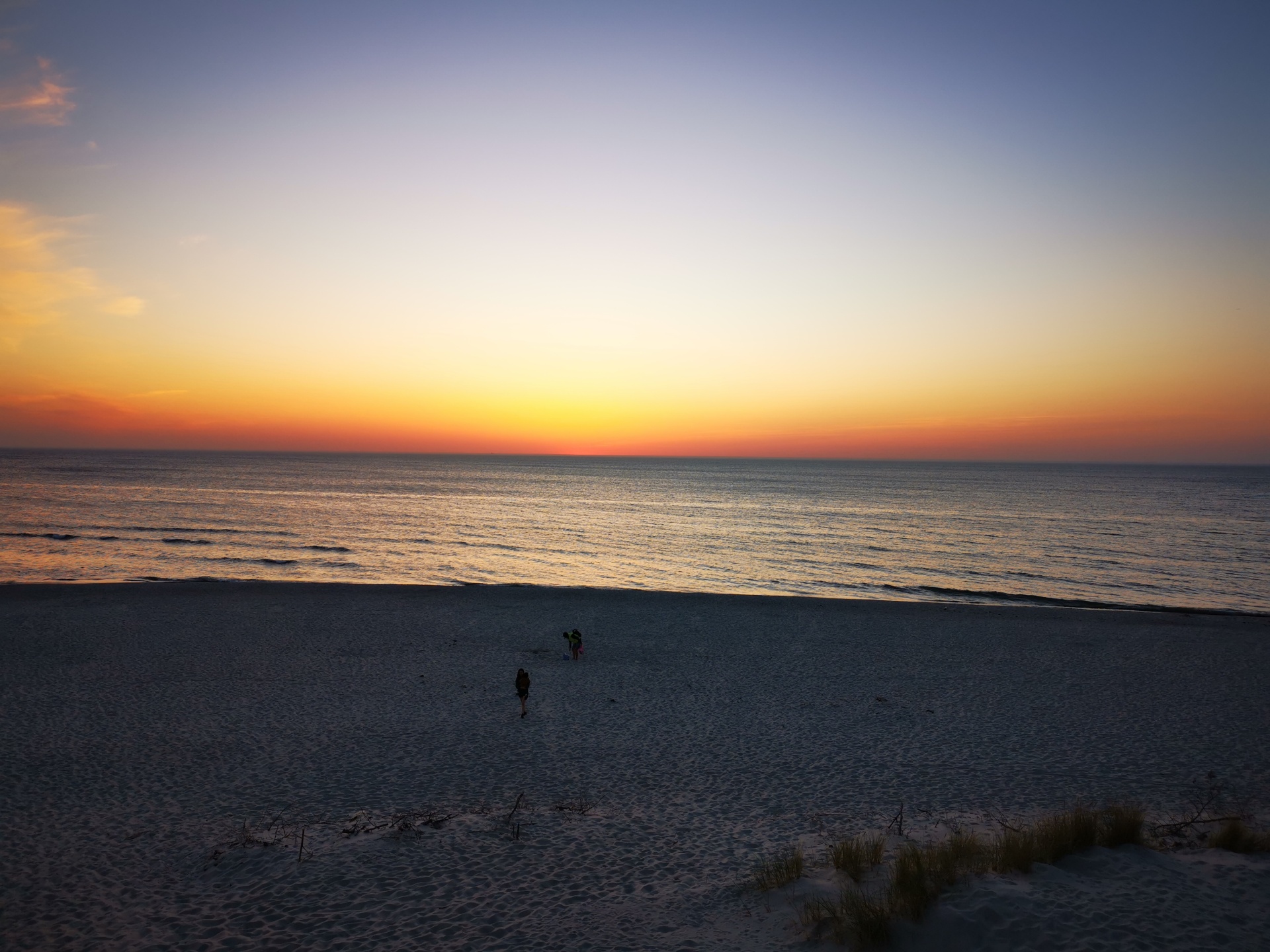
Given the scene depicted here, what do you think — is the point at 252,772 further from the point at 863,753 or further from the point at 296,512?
the point at 296,512

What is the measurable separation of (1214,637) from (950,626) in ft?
27.9

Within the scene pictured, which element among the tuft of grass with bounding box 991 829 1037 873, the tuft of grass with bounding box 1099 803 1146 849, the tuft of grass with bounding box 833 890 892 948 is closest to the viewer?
the tuft of grass with bounding box 833 890 892 948

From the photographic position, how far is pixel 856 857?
28.3 ft

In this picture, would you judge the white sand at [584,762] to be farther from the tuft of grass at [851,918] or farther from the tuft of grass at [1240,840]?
the tuft of grass at [1240,840]

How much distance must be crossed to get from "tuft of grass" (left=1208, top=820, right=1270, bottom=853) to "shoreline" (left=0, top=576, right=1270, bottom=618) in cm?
2073

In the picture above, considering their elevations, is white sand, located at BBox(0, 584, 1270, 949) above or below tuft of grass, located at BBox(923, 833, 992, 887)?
below

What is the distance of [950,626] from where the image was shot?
25578mm

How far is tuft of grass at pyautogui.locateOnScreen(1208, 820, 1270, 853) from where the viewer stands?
8.47 metres

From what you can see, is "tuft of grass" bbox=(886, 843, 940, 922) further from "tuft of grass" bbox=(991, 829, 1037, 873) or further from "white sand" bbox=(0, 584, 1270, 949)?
"tuft of grass" bbox=(991, 829, 1037, 873)

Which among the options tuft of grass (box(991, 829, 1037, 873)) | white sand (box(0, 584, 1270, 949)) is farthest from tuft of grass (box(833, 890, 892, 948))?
tuft of grass (box(991, 829, 1037, 873))

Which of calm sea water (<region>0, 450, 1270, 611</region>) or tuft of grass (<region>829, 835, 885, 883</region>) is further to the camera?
calm sea water (<region>0, 450, 1270, 611</region>)

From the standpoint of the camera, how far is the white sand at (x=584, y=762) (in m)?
7.92

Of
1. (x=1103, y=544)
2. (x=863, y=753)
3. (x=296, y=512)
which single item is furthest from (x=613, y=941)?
(x=296, y=512)

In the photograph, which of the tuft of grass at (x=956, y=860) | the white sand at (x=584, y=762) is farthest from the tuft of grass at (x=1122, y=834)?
the tuft of grass at (x=956, y=860)
